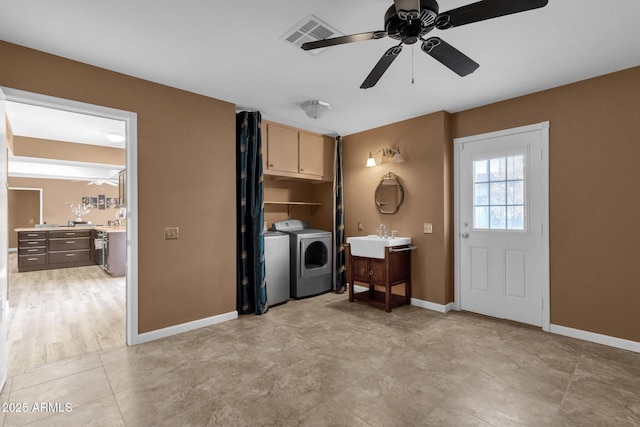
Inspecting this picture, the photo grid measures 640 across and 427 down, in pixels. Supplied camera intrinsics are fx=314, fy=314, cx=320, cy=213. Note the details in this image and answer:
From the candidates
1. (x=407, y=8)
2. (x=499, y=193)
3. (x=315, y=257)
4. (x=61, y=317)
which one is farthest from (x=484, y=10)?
(x=61, y=317)

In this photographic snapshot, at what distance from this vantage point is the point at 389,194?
4.53 meters

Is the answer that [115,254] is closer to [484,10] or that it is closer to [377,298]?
[377,298]

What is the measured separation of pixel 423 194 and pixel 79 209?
9.83 metres

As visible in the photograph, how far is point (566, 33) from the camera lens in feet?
7.40

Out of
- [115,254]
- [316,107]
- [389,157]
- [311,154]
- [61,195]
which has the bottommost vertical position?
[115,254]

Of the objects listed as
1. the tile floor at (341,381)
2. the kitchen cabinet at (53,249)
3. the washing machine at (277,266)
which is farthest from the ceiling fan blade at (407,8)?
the kitchen cabinet at (53,249)

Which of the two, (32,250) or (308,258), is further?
(32,250)

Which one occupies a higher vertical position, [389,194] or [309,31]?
[309,31]

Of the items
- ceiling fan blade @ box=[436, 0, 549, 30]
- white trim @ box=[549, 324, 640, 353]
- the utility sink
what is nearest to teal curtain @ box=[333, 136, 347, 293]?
the utility sink

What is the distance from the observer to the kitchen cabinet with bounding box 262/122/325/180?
4250 millimetres

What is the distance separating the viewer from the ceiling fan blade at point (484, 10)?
56.9 inches

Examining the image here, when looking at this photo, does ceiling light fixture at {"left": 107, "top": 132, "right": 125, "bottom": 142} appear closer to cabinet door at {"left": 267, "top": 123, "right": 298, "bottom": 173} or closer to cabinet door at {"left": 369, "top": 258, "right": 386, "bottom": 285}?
cabinet door at {"left": 267, "top": 123, "right": 298, "bottom": 173}

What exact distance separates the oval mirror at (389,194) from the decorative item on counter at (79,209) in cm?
904

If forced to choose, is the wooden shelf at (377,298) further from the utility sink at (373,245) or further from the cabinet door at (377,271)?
the utility sink at (373,245)
